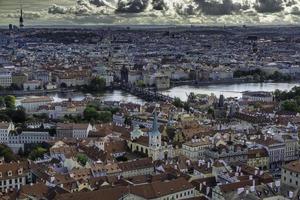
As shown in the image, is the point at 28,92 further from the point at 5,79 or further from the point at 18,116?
the point at 18,116

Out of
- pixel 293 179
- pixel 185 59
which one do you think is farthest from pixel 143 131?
pixel 185 59

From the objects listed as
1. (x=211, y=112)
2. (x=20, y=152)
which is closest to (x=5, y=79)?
(x=211, y=112)

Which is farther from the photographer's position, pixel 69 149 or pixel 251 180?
pixel 69 149

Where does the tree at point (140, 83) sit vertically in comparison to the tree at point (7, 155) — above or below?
below

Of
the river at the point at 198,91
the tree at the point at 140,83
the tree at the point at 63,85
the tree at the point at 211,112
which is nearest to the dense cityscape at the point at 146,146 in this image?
the tree at the point at 211,112

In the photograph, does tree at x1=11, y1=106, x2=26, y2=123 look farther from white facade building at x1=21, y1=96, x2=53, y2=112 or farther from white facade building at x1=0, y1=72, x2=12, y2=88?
white facade building at x1=0, y1=72, x2=12, y2=88

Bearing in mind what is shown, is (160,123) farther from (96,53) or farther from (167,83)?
(96,53)

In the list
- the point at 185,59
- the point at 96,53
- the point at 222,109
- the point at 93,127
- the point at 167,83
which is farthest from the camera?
the point at 96,53

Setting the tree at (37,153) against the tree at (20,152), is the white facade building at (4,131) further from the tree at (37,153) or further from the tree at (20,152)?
the tree at (37,153)

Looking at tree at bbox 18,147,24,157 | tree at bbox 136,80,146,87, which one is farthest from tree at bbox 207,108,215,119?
tree at bbox 136,80,146,87
